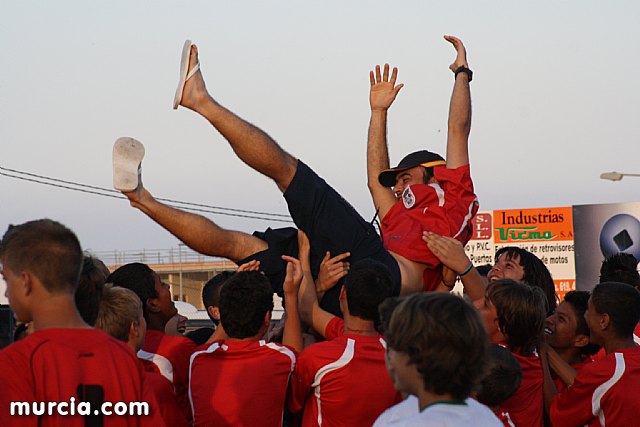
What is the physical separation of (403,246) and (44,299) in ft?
10.0

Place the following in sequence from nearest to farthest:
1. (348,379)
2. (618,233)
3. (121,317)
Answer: (121,317)
(348,379)
(618,233)

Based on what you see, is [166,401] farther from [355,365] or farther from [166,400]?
[355,365]

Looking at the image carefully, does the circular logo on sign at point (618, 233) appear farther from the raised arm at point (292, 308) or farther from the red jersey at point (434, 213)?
the raised arm at point (292, 308)

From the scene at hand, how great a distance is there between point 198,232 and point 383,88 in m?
1.71

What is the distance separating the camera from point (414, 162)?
636cm

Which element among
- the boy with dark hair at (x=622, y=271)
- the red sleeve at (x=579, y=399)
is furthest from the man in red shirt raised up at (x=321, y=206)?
the boy with dark hair at (x=622, y=271)

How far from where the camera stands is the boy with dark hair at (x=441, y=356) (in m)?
2.94

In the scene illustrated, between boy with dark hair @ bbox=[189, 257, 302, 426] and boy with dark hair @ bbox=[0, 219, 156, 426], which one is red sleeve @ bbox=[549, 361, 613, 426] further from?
boy with dark hair @ bbox=[0, 219, 156, 426]

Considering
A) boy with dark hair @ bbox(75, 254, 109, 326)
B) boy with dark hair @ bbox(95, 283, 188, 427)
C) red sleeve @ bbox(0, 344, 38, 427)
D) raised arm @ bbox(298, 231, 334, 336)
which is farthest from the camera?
raised arm @ bbox(298, 231, 334, 336)

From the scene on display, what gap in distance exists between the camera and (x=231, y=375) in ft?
15.7

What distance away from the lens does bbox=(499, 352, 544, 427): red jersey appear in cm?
492

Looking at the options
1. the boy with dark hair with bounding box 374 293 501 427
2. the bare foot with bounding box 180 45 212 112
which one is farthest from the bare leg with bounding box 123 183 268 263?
the boy with dark hair with bounding box 374 293 501 427

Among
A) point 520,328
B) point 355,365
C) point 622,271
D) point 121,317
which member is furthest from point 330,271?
point 622,271

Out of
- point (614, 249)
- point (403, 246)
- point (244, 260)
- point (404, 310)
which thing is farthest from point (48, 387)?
point (614, 249)
